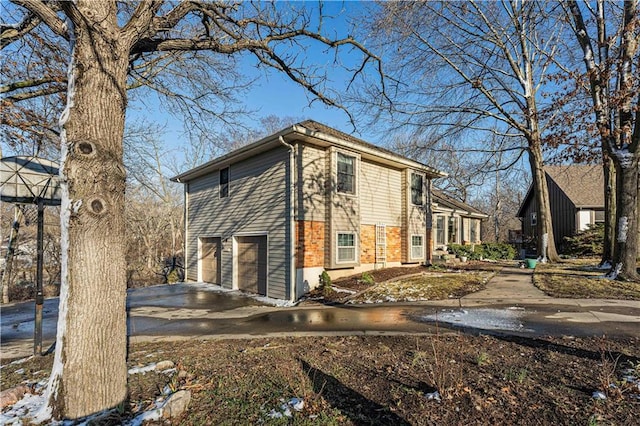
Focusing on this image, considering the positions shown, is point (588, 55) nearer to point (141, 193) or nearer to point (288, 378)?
point (288, 378)

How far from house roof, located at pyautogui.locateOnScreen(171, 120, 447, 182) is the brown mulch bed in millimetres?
6561

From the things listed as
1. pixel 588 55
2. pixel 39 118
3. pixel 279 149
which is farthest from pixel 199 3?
pixel 588 55

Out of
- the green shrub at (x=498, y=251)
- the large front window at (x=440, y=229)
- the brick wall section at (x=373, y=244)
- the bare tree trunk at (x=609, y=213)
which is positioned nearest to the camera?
the brick wall section at (x=373, y=244)

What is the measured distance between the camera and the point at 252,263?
11.9 meters

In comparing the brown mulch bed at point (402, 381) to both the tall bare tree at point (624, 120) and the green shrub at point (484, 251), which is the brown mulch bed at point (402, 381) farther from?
the green shrub at point (484, 251)

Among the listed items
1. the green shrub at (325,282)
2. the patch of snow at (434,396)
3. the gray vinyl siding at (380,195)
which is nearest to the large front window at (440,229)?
the gray vinyl siding at (380,195)

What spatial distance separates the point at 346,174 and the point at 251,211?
3.73 meters

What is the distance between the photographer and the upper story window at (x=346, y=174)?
11.4 metres

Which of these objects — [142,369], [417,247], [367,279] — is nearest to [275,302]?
[367,279]

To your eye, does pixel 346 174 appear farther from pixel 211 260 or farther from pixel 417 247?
pixel 211 260

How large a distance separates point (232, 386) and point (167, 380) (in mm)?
A: 829

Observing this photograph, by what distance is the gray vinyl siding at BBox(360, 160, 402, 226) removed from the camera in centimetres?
1249

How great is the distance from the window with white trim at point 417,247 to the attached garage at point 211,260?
27.9ft

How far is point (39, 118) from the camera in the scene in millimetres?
9562
